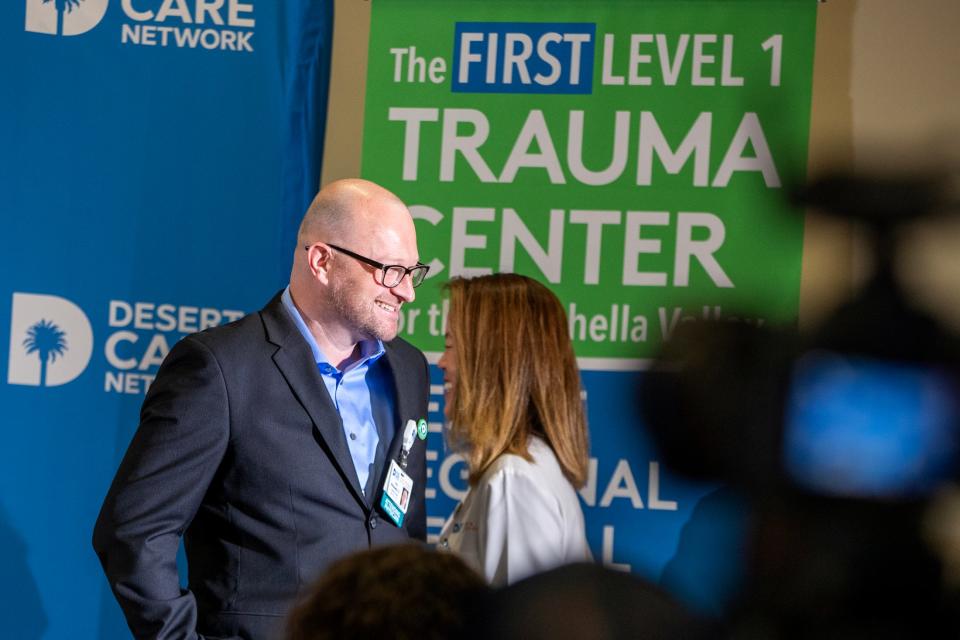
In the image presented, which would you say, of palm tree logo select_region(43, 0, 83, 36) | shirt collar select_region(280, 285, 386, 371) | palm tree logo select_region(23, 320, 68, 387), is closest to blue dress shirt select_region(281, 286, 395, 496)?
shirt collar select_region(280, 285, 386, 371)

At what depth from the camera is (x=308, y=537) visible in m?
2.39

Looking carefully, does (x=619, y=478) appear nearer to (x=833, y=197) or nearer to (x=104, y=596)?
(x=104, y=596)

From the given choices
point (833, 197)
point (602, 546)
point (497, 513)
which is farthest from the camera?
point (602, 546)

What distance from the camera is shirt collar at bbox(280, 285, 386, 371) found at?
2.59m

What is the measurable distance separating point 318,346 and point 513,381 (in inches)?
18.7

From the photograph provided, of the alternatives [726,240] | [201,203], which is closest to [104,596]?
[201,203]

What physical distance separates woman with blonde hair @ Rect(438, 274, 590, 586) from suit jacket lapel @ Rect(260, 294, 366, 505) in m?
0.24

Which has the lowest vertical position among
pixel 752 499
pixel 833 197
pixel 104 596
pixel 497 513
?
pixel 104 596

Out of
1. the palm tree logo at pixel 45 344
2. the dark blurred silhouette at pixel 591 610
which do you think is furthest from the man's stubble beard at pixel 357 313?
the dark blurred silhouette at pixel 591 610

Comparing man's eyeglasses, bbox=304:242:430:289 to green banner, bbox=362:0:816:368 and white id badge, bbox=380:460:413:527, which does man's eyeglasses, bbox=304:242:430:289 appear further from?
green banner, bbox=362:0:816:368

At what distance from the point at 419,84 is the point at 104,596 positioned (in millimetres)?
1806

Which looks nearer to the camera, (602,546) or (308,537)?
(308,537)

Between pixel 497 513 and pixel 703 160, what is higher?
pixel 703 160

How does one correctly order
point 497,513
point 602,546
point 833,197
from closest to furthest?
point 833,197 → point 497,513 → point 602,546
